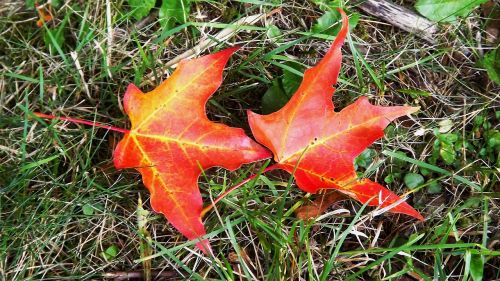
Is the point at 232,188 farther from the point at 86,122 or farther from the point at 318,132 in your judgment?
the point at 86,122

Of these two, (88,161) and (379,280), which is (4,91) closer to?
(88,161)

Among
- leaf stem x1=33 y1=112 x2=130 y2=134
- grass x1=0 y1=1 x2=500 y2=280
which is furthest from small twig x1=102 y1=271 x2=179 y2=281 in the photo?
leaf stem x1=33 y1=112 x2=130 y2=134

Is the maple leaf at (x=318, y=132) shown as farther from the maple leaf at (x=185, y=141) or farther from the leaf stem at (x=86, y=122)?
the leaf stem at (x=86, y=122)

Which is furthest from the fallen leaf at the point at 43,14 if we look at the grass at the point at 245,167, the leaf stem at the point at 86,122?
the leaf stem at the point at 86,122

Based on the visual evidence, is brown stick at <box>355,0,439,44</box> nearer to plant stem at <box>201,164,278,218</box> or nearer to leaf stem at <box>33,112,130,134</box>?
plant stem at <box>201,164,278,218</box>

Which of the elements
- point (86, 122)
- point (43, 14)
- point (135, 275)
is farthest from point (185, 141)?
point (43, 14)

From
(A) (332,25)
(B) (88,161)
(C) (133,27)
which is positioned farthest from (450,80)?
(B) (88,161)
